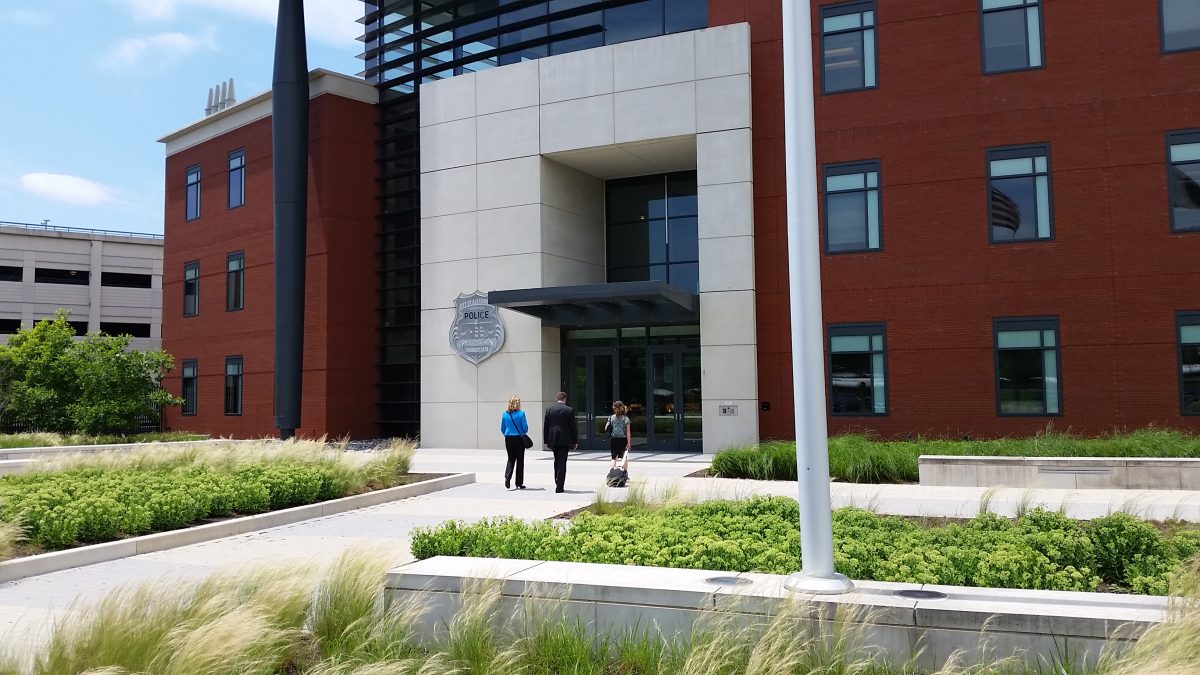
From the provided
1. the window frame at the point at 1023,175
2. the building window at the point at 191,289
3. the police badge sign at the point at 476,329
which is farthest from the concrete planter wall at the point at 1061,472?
the building window at the point at 191,289

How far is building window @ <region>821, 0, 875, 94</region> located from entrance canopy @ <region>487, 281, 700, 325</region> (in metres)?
7.01

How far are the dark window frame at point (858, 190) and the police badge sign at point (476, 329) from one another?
10.3 metres

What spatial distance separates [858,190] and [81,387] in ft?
86.9

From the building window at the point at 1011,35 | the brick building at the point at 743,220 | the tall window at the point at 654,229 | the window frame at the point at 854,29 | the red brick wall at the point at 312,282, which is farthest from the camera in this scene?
the red brick wall at the point at 312,282

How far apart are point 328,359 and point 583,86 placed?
42.2 feet

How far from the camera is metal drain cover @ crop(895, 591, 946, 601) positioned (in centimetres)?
546

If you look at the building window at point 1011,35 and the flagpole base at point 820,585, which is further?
the building window at point 1011,35

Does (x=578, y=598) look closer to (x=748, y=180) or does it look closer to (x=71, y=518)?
(x=71, y=518)

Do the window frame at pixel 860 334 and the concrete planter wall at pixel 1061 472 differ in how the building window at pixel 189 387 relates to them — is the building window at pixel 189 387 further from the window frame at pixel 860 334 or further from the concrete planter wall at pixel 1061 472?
the concrete planter wall at pixel 1061 472

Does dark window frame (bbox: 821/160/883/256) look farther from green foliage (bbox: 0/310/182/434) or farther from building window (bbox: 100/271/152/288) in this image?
building window (bbox: 100/271/152/288)

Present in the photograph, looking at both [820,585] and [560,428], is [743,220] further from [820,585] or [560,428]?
[820,585]

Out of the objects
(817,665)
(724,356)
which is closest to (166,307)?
(724,356)

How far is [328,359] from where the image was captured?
31.3m

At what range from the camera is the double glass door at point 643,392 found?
1043 inches
